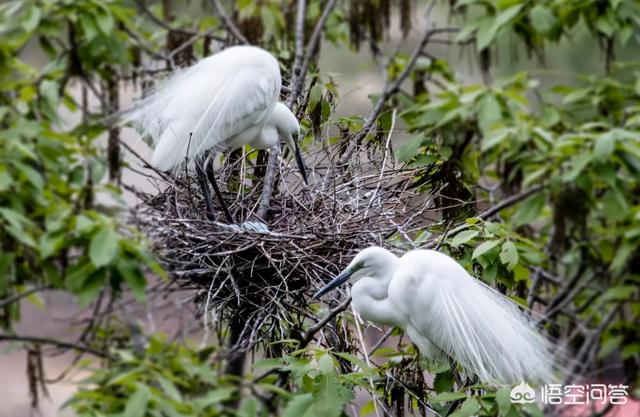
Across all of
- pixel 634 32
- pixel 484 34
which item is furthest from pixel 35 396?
pixel 634 32

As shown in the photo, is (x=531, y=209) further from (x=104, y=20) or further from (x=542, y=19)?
(x=104, y=20)

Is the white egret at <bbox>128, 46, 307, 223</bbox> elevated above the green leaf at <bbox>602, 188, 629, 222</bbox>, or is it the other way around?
the white egret at <bbox>128, 46, 307, 223</bbox>

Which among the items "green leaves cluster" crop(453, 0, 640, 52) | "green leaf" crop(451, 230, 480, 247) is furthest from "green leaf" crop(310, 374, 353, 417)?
"green leaves cluster" crop(453, 0, 640, 52)

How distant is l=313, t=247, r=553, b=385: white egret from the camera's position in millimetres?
1855

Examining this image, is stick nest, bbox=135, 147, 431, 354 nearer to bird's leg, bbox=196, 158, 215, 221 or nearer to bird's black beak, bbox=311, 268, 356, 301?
bird's leg, bbox=196, 158, 215, 221

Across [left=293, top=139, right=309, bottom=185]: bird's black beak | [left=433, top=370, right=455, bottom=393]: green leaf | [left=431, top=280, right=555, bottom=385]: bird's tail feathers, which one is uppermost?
[left=293, top=139, right=309, bottom=185]: bird's black beak

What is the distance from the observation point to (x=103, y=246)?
221 cm

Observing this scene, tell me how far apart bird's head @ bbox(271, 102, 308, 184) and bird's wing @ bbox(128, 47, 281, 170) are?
29 mm

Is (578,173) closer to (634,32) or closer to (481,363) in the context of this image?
(481,363)

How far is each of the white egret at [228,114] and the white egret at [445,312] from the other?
25.7 inches

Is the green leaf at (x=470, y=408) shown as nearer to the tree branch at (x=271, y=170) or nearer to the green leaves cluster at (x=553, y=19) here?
the tree branch at (x=271, y=170)

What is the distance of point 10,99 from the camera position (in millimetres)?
3166

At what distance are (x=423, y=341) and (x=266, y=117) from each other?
86 cm

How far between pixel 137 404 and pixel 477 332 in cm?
72
